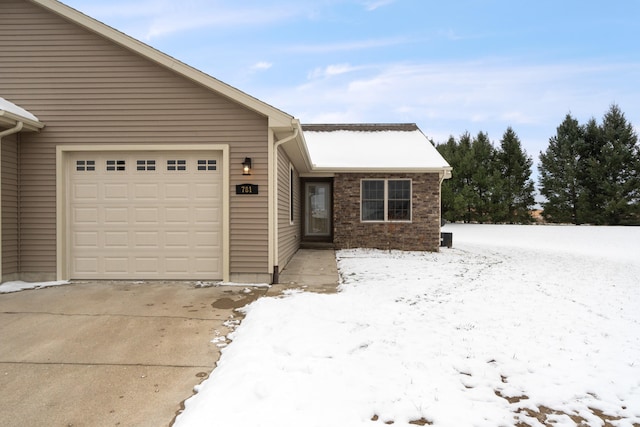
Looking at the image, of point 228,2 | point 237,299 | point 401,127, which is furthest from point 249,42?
point 237,299

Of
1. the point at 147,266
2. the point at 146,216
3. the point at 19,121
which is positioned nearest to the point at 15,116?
the point at 19,121

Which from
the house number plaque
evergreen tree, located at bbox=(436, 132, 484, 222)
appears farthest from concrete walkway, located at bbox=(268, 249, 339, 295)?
evergreen tree, located at bbox=(436, 132, 484, 222)

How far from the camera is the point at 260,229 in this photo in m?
6.13

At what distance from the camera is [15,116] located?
17.9 ft

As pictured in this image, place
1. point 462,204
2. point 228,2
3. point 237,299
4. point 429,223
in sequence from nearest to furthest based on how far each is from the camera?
point 237,299 < point 429,223 < point 228,2 < point 462,204

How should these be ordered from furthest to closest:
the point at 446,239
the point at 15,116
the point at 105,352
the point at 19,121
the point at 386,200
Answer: the point at 446,239 → the point at 386,200 → the point at 19,121 → the point at 15,116 → the point at 105,352

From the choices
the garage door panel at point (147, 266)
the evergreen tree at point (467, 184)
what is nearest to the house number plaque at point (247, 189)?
the garage door panel at point (147, 266)

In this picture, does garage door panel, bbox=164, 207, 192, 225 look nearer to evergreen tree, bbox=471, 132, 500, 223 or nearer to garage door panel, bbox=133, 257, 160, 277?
garage door panel, bbox=133, 257, 160, 277

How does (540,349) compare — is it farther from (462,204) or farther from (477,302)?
(462,204)

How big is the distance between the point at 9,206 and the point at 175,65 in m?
3.64

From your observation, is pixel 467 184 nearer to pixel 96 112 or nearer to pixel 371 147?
pixel 371 147

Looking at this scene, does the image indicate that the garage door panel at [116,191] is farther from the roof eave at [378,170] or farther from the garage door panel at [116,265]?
the roof eave at [378,170]

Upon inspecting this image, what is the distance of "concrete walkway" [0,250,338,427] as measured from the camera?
2.39 metres

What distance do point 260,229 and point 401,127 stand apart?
1047 cm
